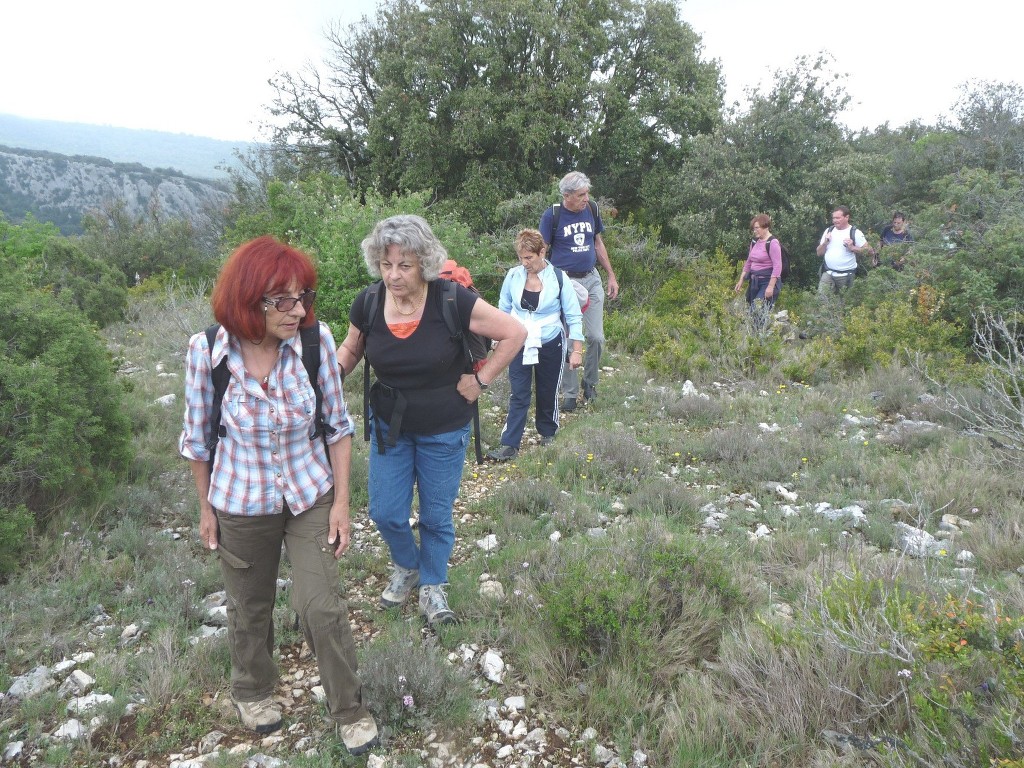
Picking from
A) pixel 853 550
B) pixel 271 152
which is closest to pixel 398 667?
pixel 853 550

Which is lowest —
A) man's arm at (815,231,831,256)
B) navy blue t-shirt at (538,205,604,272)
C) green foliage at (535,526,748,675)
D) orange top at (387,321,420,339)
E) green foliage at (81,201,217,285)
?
green foliage at (81,201,217,285)

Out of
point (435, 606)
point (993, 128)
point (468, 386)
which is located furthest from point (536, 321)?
point (993, 128)

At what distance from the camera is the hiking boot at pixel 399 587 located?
3.47 m

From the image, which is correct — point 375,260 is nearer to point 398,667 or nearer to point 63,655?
point 398,667

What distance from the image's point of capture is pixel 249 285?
2211 millimetres

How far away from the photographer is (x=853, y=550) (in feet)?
11.9

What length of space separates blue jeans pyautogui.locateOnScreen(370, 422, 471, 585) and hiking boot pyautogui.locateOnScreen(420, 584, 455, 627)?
0.12 feet

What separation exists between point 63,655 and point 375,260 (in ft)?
7.34

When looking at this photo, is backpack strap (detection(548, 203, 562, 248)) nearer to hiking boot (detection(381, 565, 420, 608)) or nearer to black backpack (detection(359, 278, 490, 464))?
black backpack (detection(359, 278, 490, 464))

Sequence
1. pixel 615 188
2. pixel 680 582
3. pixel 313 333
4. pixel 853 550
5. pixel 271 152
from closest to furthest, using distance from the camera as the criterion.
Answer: pixel 313 333 < pixel 680 582 < pixel 853 550 < pixel 615 188 < pixel 271 152

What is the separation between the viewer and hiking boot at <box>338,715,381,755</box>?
2.44 metres

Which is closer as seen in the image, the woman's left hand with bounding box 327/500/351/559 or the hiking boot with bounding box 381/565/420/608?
the woman's left hand with bounding box 327/500/351/559

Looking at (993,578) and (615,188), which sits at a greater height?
(615,188)

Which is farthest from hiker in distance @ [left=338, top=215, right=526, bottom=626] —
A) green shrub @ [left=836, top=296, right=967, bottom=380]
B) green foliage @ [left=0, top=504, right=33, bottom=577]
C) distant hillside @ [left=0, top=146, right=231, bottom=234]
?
distant hillside @ [left=0, top=146, right=231, bottom=234]
